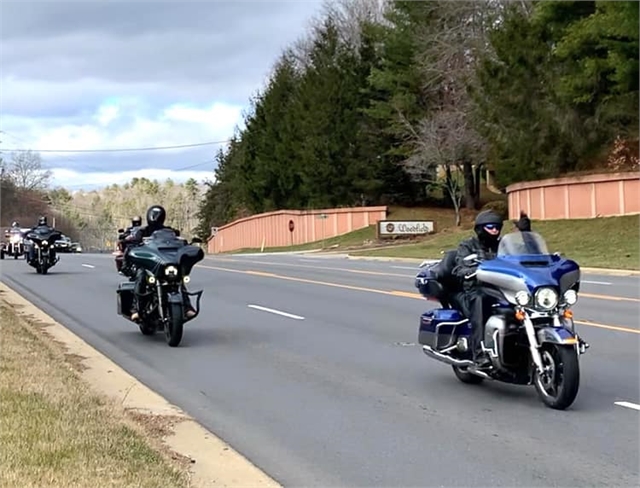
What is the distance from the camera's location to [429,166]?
167ft

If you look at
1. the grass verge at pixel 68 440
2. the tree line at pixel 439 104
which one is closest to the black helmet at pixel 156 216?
the grass verge at pixel 68 440

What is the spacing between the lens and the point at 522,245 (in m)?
8.45

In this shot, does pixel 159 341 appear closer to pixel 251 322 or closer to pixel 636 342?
pixel 251 322

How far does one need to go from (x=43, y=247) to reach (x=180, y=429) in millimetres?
19685

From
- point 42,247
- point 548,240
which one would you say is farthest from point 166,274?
point 548,240

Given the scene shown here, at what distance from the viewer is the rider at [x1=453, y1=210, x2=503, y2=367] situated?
8.67m

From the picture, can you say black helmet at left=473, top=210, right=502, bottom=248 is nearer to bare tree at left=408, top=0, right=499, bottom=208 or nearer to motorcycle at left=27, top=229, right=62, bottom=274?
motorcycle at left=27, top=229, right=62, bottom=274

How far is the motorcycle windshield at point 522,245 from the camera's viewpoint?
330 inches

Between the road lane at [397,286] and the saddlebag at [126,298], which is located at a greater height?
the saddlebag at [126,298]

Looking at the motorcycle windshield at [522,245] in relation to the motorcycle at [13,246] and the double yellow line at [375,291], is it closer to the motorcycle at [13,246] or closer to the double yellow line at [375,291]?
the double yellow line at [375,291]

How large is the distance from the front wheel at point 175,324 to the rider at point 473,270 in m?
4.41

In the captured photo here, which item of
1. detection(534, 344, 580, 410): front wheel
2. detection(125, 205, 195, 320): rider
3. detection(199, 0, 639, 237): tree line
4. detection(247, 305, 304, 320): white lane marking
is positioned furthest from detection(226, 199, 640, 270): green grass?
detection(534, 344, 580, 410): front wheel

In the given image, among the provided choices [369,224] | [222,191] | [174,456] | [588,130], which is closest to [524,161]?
[588,130]

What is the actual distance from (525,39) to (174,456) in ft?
113
